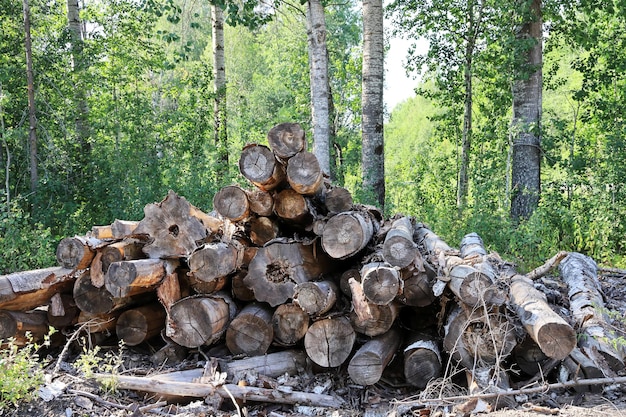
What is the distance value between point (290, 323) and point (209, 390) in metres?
0.93

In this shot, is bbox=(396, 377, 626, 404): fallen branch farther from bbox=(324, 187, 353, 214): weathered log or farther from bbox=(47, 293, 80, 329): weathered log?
bbox=(47, 293, 80, 329): weathered log

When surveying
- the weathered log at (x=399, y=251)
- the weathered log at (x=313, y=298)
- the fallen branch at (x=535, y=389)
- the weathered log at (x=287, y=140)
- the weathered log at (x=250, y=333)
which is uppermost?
the weathered log at (x=287, y=140)

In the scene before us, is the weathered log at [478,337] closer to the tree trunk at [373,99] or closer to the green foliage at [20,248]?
the tree trunk at [373,99]

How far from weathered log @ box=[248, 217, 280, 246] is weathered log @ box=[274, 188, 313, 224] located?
0.47 ft

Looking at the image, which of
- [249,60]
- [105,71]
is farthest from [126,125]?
[249,60]

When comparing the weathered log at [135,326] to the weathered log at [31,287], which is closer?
the weathered log at [31,287]

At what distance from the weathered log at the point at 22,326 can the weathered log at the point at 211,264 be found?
1442mm

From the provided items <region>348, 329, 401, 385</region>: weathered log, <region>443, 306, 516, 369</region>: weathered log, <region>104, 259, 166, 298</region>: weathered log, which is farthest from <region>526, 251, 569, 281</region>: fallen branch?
<region>104, 259, 166, 298</region>: weathered log

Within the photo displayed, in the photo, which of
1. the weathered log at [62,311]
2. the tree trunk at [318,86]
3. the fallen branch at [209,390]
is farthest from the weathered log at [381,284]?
the tree trunk at [318,86]

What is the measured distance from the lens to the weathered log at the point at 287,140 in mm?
5156

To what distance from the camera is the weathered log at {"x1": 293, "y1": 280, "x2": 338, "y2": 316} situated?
15.2 ft

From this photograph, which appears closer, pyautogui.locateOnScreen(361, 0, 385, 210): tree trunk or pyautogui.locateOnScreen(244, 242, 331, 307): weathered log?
pyautogui.locateOnScreen(244, 242, 331, 307): weathered log

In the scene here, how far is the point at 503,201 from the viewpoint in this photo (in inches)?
410

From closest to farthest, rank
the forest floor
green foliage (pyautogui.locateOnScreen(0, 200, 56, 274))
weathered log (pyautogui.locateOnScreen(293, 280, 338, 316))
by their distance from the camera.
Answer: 1. the forest floor
2. weathered log (pyautogui.locateOnScreen(293, 280, 338, 316))
3. green foliage (pyautogui.locateOnScreen(0, 200, 56, 274))
